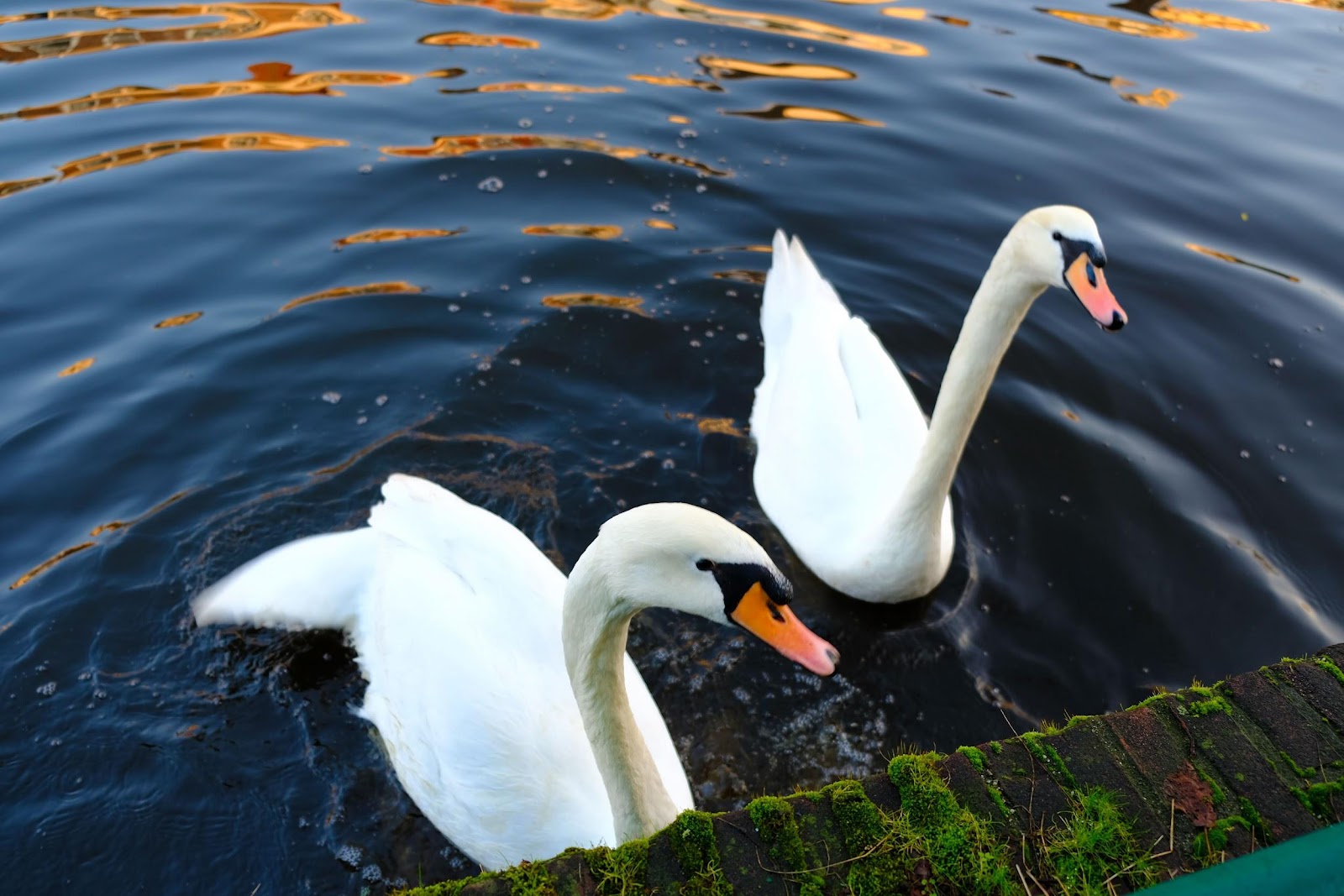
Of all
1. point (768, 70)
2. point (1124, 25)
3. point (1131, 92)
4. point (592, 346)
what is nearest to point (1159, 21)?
point (1124, 25)

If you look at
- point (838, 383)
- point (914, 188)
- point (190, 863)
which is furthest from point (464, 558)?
point (914, 188)

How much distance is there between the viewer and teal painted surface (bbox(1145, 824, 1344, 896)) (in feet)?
5.34

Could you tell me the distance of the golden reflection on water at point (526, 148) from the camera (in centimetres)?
879

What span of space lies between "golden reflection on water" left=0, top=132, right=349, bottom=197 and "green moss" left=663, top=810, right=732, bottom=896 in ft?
26.8

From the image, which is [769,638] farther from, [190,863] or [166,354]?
[166,354]

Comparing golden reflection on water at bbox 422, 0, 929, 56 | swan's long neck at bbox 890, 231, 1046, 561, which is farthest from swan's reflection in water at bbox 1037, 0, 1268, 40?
swan's long neck at bbox 890, 231, 1046, 561

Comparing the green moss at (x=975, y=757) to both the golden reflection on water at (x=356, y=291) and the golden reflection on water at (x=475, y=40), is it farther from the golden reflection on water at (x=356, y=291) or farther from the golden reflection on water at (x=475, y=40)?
the golden reflection on water at (x=475, y=40)

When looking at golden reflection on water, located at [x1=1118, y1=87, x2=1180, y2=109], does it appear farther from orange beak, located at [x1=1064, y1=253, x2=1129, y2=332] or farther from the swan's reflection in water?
orange beak, located at [x1=1064, y1=253, x2=1129, y2=332]

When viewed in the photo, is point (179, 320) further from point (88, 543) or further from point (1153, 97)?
point (1153, 97)

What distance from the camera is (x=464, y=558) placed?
4.29 m

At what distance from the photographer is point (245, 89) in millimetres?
9672

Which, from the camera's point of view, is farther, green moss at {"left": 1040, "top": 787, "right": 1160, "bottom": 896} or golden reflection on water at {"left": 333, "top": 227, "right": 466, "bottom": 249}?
golden reflection on water at {"left": 333, "top": 227, "right": 466, "bottom": 249}

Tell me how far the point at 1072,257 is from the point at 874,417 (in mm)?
1760

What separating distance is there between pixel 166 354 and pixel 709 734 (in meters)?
4.54
